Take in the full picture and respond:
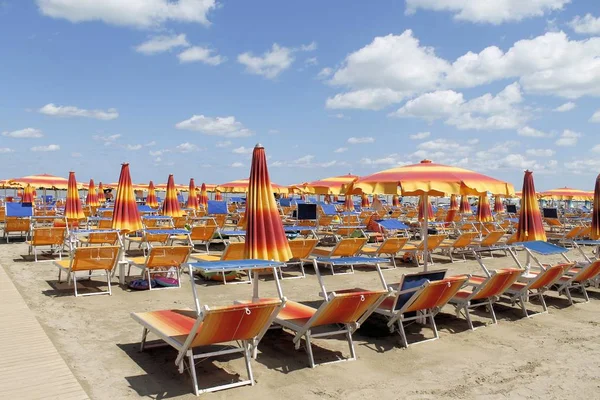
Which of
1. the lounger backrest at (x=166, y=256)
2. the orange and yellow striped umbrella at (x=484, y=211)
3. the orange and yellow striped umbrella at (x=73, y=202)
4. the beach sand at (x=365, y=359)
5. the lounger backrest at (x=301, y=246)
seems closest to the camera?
the beach sand at (x=365, y=359)

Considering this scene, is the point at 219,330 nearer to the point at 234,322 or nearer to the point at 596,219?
the point at 234,322

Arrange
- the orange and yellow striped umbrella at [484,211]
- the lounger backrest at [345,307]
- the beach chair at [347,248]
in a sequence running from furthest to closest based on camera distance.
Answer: the orange and yellow striped umbrella at [484,211]
the beach chair at [347,248]
the lounger backrest at [345,307]

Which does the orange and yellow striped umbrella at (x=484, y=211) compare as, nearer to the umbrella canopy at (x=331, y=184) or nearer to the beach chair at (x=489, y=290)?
the umbrella canopy at (x=331, y=184)

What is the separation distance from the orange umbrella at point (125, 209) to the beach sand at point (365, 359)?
1934mm

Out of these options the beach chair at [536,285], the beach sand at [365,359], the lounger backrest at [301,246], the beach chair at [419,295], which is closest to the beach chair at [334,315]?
the beach sand at [365,359]

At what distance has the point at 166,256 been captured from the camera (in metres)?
8.09

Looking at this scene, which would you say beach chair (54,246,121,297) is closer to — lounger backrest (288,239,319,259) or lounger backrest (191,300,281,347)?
lounger backrest (288,239,319,259)

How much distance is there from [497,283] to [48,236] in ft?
28.4

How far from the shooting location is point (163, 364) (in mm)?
4672

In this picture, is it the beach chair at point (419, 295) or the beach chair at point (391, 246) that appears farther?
the beach chair at point (391, 246)

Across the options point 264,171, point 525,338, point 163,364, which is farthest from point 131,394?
point 525,338

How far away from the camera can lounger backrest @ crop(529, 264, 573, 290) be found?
6991 millimetres

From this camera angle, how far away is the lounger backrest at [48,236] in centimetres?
1034

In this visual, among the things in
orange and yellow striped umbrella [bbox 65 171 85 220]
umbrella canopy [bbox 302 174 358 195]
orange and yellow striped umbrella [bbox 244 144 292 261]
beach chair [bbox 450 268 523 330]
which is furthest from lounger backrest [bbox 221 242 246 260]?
orange and yellow striped umbrella [bbox 65 171 85 220]
